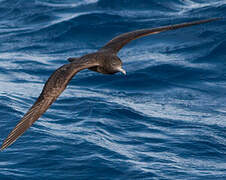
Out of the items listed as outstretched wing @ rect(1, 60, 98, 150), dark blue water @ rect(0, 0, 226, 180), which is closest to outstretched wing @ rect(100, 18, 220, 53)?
outstretched wing @ rect(1, 60, 98, 150)

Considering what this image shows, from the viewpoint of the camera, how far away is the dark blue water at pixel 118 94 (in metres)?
9.51

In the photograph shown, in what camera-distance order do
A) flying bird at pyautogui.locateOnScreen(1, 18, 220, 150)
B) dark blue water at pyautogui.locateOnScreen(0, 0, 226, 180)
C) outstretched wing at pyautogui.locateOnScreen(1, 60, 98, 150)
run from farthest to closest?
1. dark blue water at pyautogui.locateOnScreen(0, 0, 226, 180)
2. outstretched wing at pyautogui.locateOnScreen(1, 60, 98, 150)
3. flying bird at pyautogui.locateOnScreen(1, 18, 220, 150)

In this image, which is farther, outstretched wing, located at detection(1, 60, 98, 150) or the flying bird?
outstretched wing, located at detection(1, 60, 98, 150)

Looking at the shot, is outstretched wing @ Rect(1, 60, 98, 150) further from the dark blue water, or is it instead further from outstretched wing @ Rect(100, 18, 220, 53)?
the dark blue water

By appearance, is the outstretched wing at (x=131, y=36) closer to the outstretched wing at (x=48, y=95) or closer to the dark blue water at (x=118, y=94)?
the outstretched wing at (x=48, y=95)

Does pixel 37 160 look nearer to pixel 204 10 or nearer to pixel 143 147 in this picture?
pixel 143 147

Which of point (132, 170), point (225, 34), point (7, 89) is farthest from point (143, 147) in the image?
point (225, 34)

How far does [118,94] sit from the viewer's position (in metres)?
13.1

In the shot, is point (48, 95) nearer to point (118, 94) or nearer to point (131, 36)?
point (131, 36)

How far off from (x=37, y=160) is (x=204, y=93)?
215 inches

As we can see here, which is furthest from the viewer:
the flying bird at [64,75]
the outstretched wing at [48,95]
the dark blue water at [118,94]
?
the dark blue water at [118,94]

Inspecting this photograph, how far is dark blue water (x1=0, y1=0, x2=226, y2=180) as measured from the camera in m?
9.51

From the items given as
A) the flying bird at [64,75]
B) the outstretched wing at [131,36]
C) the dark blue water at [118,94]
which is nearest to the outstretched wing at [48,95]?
the flying bird at [64,75]

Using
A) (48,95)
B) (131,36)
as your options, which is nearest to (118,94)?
(131,36)
